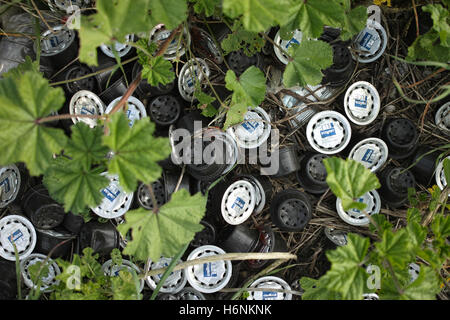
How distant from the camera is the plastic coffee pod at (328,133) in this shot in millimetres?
2879

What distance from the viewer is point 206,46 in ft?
9.47

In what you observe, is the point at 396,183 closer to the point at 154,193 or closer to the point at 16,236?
the point at 154,193

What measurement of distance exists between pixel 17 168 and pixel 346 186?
2.32 metres

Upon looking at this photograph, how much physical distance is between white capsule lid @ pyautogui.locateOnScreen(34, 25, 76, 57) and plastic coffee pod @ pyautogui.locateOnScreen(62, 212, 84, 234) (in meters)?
1.20

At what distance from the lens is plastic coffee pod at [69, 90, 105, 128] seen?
2732 mm

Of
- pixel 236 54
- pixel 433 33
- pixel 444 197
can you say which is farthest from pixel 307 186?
pixel 433 33

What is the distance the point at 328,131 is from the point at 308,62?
0.79 meters

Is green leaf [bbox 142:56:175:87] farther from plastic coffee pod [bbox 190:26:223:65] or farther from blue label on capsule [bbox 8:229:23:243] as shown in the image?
blue label on capsule [bbox 8:229:23:243]

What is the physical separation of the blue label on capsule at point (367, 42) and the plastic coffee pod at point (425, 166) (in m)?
0.89

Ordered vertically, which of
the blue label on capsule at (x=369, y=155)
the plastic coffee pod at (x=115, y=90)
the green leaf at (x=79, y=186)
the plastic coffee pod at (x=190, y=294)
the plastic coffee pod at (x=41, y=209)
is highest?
the green leaf at (x=79, y=186)

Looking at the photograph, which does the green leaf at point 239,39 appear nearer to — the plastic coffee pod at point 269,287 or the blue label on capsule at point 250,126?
the blue label on capsule at point 250,126

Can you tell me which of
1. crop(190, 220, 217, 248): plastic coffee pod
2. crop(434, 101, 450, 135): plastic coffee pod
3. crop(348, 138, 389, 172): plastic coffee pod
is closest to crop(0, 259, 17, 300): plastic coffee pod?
crop(190, 220, 217, 248): plastic coffee pod

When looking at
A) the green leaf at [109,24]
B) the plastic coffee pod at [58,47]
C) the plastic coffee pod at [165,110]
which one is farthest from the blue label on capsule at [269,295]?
the plastic coffee pod at [58,47]
